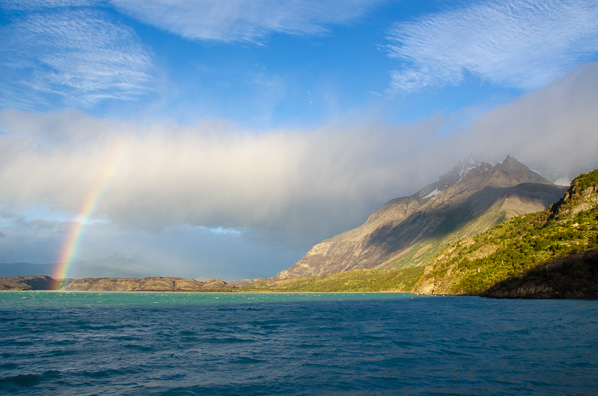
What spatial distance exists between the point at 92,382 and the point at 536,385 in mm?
36054

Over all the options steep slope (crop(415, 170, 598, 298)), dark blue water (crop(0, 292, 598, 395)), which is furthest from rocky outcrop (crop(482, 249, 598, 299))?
dark blue water (crop(0, 292, 598, 395))

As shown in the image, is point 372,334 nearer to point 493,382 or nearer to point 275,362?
point 275,362

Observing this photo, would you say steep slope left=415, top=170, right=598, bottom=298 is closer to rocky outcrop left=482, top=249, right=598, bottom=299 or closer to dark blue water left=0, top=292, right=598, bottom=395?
rocky outcrop left=482, top=249, right=598, bottom=299

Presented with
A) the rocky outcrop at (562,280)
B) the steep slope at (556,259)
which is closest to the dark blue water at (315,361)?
the rocky outcrop at (562,280)

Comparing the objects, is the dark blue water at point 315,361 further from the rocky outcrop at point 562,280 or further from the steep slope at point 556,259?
the steep slope at point 556,259

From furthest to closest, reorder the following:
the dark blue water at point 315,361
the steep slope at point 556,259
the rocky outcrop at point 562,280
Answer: the steep slope at point 556,259, the rocky outcrop at point 562,280, the dark blue water at point 315,361

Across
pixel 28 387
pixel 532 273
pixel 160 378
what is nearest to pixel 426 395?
pixel 160 378

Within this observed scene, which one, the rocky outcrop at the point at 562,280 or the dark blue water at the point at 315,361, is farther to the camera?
the rocky outcrop at the point at 562,280

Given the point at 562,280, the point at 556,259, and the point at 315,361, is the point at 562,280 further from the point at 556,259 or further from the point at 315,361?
the point at 315,361

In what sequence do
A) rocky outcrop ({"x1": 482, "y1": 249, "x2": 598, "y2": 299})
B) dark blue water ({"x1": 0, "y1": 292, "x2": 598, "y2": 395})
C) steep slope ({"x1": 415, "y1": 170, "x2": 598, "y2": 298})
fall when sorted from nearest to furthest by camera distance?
dark blue water ({"x1": 0, "y1": 292, "x2": 598, "y2": 395}) → rocky outcrop ({"x1": 482, "y1": 249, "x2": 598, "y2": 299}) → steep slope ({"x1": 415, "y1": 170, "x2": 598, "y2": 298})

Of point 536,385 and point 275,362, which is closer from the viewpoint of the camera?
point 536,385

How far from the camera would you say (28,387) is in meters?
32.6

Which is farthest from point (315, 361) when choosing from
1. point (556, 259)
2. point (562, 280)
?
point (556, 259)

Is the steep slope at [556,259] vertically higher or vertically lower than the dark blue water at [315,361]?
higher
